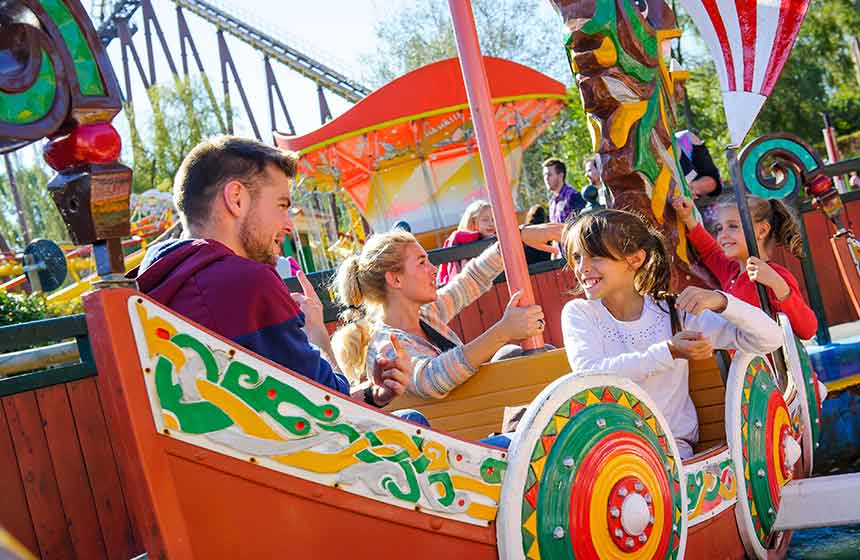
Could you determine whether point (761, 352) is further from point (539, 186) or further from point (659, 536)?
point (539, 186)

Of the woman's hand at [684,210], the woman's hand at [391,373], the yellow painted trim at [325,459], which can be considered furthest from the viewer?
the woman's hand at [684,210]

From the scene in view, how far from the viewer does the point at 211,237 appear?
2.00 meters

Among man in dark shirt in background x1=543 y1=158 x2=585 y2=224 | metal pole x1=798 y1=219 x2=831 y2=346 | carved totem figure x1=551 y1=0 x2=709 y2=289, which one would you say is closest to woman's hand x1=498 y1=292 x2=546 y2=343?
carved totem figure x1=551 y1=0 x2=709 y2=289

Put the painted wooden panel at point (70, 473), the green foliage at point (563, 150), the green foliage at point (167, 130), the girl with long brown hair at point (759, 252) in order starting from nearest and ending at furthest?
1. the girl with long brown hair at point (759, 252)
2. the painted wooden panel at point (70, 473)
3. the green foliage at point (563, 150)
4. the green foliage at point (167, 130)

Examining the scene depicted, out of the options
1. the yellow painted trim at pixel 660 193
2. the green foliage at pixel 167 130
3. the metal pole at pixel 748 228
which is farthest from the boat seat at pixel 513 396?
the green foliage at pixel 167 130

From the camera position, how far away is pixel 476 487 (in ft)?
5.94

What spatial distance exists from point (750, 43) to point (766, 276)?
695 mm

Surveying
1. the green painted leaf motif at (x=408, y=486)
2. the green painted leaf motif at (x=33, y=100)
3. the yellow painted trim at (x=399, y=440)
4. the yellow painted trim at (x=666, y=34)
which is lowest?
the green painted leaf motif at (x=408, y=486)

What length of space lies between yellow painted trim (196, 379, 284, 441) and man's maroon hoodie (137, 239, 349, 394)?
0.21m

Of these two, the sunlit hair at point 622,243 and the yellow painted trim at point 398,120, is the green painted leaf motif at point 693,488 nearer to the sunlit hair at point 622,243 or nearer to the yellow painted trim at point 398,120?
the sunlit hair at point 622,243

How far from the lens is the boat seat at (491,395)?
262 centimetres

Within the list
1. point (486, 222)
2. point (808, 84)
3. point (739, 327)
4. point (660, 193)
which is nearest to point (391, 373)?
point (739, 327)

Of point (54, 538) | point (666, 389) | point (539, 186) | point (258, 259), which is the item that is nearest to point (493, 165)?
point (666, 389)

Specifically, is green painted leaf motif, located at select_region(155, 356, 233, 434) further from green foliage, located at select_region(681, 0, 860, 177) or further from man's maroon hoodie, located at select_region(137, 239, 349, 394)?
green foliage, located at select_region(681, 0, 860, 177)
